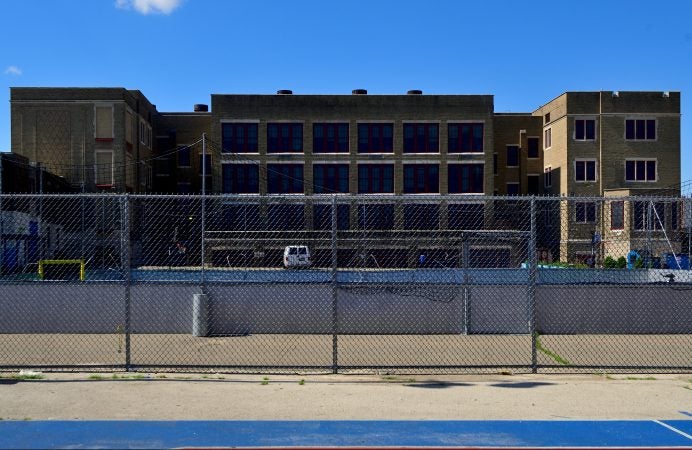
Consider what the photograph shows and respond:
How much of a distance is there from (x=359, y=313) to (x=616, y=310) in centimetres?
535

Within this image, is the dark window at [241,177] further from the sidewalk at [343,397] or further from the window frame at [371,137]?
the sidewalk at [343,397]

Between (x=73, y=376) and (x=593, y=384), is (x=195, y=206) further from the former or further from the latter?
(x=593, y=384)

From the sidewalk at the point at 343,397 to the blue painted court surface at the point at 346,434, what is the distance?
0.78 feet

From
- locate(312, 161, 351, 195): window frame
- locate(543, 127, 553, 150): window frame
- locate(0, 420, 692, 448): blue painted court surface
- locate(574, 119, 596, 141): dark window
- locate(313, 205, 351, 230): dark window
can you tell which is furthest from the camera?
locate(543, 127, 553, 150): window frame

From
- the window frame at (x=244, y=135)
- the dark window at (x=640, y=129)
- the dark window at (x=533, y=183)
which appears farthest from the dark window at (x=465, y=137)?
the window frame at (x=244, y=135)

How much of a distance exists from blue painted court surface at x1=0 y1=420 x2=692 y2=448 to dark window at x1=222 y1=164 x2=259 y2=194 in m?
42.8

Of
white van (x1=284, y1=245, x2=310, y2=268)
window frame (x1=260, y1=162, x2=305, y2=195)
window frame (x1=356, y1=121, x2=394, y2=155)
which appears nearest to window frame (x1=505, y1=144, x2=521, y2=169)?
window frame (x1=356, y1=121, x2=394, y2=155)

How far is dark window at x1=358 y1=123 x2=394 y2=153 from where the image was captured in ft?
166

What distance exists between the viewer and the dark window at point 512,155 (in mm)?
58312

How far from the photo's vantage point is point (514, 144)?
58406 millimetres

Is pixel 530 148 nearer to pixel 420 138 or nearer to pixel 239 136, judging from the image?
pixel 420 138

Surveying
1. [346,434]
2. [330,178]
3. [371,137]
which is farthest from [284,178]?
[346,434]

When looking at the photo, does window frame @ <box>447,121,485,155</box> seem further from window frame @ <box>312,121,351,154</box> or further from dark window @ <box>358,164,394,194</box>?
window frame @ <box>312,121,351,154</box>

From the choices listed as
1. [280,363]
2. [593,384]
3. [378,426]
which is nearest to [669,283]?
[593,384]
